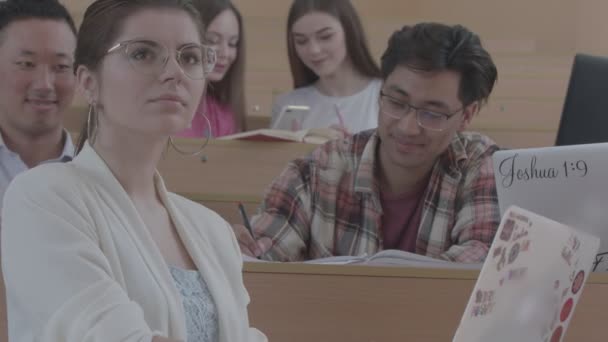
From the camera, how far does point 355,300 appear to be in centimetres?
174

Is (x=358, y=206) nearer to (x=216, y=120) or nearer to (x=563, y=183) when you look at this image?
(x=563, y=183)

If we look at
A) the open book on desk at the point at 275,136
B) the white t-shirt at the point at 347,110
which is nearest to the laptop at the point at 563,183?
the open book on desk at the point at 275,136

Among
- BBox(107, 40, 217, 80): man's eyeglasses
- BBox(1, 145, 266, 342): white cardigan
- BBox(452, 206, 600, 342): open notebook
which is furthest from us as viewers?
BBox(107, 40, 217, 80): man's eyeglasses

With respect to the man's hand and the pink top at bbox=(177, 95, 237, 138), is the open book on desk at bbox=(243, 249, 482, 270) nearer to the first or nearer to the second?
the man's hand

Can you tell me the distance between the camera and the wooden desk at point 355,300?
1724 mm

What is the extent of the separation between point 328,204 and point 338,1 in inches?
63.6

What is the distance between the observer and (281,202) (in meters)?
2.11

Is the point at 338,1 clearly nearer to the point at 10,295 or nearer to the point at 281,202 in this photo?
the point at 281,202

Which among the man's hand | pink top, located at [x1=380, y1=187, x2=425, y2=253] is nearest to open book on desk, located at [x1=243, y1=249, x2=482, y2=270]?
the man's hand

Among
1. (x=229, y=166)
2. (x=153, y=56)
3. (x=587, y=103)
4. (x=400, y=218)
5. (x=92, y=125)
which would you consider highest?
(x=153, y=56)

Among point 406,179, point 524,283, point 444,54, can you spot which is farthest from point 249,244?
point 524,283

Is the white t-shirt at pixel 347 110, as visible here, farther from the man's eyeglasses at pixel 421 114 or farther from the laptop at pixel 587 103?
the man's eyeglasses at pixel 421 114

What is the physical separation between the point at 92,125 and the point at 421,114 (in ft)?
2.81

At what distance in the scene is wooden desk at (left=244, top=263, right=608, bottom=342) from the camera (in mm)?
1724
